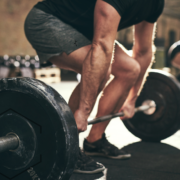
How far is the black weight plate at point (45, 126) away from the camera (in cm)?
81

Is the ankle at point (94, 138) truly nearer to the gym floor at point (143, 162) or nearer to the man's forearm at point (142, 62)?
the gym floor at point (143, 162)

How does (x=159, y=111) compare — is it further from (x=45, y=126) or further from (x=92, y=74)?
(x=45, y=126)

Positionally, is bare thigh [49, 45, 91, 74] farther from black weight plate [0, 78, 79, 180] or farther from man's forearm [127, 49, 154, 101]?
man's forearm [127, 49, 154, 101]

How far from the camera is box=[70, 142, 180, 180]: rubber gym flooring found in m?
1.16

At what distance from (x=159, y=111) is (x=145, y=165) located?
54cm

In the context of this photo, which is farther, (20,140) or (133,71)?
(133,71)

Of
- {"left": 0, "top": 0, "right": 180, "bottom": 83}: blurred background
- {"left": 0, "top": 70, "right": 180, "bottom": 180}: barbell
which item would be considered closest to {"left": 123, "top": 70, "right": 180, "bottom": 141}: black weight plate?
{"left": 0, "top": 70, "right": 180, "bottom": 180}: barbell

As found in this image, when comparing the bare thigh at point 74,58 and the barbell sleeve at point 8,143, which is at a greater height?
the bare thigh at point 74,58

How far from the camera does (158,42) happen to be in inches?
258

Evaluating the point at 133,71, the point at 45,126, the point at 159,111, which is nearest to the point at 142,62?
the point at 133,71

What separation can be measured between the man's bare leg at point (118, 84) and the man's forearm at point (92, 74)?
0.28 meters

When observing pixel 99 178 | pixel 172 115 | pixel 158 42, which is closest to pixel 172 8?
pixel 158 42

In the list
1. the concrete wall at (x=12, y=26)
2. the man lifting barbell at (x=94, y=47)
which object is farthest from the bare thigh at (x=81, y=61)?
the concrete wall at (x=12, y=26)

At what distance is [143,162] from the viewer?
4.44ft
